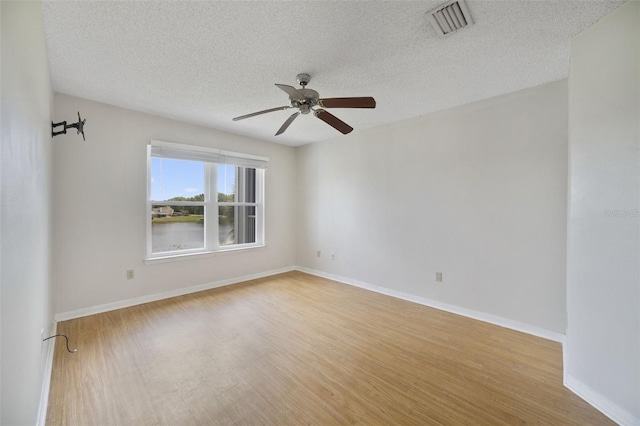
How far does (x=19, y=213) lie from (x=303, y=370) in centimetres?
199

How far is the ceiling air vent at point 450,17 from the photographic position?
Result: 165cm

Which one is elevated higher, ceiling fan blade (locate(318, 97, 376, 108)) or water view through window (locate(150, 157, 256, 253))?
ceiling fan blade (locate(318, 97, 376, 108))

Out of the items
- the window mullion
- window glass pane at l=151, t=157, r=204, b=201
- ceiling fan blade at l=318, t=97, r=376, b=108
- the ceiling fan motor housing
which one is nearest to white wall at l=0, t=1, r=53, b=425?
the ceiling fan motor housing

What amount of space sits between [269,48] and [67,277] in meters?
3.35

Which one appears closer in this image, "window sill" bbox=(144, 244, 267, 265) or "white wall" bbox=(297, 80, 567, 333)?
"white wall" bbox=(297, 80, 567, 333)

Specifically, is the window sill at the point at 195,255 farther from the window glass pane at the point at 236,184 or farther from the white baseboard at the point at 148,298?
the window glass pane at the point at 236,184

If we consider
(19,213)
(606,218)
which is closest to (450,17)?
(606,218)

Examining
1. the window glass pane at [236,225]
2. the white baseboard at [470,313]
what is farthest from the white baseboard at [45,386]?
the white baseboard at [470,313]

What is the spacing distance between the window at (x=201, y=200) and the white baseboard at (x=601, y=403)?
4300 millimetres

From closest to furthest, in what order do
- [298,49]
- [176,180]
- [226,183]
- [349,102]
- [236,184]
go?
[298,49]
[349,102]
[176,180]
[226,183]
[236,184]

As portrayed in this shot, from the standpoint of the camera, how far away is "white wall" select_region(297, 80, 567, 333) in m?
2.69

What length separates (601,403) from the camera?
172 cm

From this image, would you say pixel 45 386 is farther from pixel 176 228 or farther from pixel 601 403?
pixel 601 403

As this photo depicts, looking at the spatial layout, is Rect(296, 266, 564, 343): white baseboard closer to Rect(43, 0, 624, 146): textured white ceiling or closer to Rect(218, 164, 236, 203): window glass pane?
Rect(218, 164, 236, 203): window glass pane
